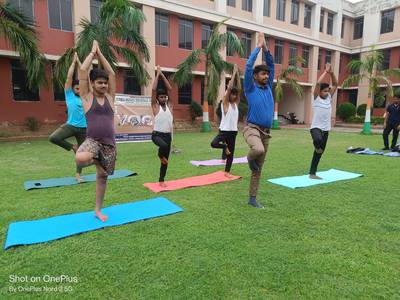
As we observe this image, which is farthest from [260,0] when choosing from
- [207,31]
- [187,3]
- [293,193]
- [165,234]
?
[165,234]

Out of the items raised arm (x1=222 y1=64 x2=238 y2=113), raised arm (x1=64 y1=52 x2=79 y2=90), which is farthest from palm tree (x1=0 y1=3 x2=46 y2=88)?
raised arm (x1=222 y1=64 x2=238 y2=113)

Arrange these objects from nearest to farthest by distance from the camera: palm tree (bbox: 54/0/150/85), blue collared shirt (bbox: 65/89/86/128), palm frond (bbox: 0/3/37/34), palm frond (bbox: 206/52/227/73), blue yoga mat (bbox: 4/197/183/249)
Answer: blue yoga mat (bbox: 4/197/183/249) → blue collared shirt (bbox: 65/89/86/128) → palm frond (bbox: 0/3/37/34) → palm tree (bbox: 54/0/150/85) → palm frond (bbox: 206/52/227/73)

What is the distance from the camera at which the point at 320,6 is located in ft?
81.7

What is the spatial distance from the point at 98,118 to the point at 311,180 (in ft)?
12.5

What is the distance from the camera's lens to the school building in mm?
13500

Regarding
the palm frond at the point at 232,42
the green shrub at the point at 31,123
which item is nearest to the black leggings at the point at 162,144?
the palm frond at the point at 232,42

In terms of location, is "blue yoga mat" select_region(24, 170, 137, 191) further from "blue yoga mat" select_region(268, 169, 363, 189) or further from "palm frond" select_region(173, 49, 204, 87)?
"palm frond" select_region(173, 49, 204, 87)

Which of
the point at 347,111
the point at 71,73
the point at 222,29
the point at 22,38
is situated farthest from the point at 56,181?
the point at 347,111

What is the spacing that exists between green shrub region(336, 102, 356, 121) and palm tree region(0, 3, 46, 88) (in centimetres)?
2241

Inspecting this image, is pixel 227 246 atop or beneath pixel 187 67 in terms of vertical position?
beneath

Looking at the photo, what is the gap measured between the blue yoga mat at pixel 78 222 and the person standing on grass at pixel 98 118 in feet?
0.59

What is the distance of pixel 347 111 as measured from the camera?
24.5m

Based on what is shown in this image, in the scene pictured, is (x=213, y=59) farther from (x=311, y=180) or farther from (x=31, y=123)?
(x=311, y=180)

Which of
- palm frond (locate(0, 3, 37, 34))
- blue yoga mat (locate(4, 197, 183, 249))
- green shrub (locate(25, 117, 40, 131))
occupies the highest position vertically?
palm frond (locate(0, 3, 37, 34))
